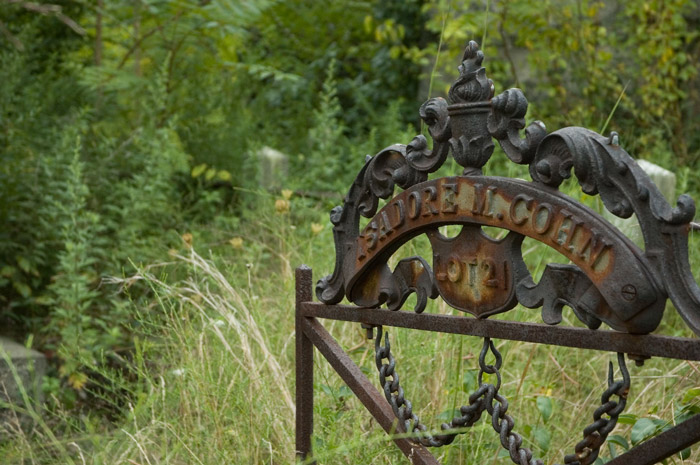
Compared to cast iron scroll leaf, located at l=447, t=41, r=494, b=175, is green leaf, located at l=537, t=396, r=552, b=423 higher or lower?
lower

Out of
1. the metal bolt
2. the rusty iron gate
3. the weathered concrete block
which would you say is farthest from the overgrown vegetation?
the metal bolt

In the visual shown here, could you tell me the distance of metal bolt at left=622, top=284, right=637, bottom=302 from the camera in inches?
50.3

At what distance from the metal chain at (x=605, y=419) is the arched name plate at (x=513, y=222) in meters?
0.09

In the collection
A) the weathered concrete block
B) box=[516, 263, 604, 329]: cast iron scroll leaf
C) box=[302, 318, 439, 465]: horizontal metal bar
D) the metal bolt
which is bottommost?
the weathered concrete block

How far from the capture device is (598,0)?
7492mm

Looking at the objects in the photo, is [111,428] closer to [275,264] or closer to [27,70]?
[275,264]

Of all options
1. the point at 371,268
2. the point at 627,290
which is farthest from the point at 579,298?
the point at 371,268

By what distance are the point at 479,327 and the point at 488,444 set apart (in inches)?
32.2

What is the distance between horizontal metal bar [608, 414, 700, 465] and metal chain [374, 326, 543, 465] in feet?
0.66

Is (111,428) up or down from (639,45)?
down

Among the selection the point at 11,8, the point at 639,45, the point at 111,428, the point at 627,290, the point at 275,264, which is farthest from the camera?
the point at 639,45

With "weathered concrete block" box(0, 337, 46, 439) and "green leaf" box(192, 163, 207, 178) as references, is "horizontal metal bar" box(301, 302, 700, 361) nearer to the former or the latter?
"weathered concrete block" box(0, 337, 46, 439)

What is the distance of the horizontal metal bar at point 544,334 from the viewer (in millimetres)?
1250

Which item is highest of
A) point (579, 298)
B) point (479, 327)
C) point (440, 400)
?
point (579, 298)
